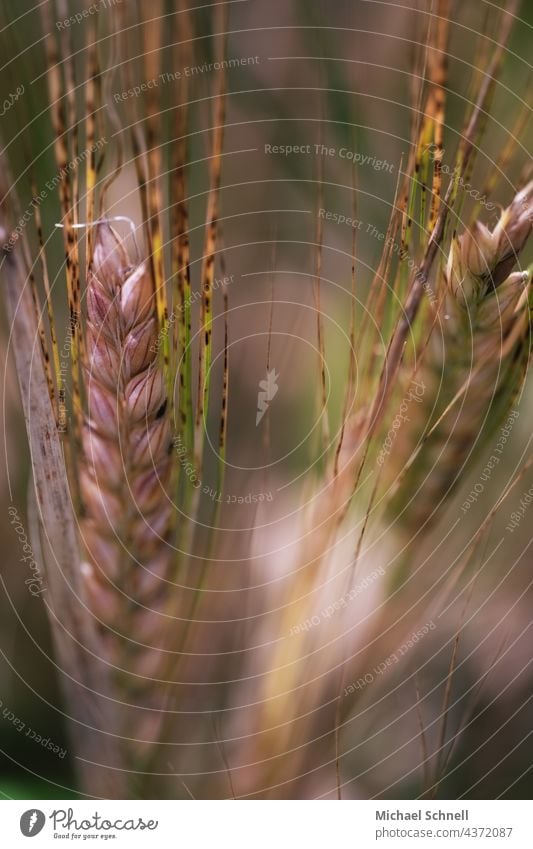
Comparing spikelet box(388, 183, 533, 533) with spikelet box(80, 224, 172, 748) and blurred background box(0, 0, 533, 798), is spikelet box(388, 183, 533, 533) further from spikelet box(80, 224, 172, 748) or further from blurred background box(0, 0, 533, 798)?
spikelet box(80, 224, 172, 748)

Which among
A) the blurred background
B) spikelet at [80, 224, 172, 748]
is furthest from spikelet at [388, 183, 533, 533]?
spikelet at [80, 224, 172, 748]

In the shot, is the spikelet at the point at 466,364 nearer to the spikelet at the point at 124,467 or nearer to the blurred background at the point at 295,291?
the blurred background at the point at 295,291

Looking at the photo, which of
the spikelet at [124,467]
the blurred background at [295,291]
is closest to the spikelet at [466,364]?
the blurred background at [295,291]

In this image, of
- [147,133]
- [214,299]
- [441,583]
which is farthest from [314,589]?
[147,133]

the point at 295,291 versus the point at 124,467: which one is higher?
the point at 295,291

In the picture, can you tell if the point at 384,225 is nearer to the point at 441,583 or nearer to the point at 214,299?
the point at 214,299
